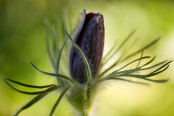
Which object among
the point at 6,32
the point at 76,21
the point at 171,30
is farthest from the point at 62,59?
the point at 171,30

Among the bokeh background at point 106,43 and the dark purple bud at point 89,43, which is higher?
the dark purple bud at point 89,43

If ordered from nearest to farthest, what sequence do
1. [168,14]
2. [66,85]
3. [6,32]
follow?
[66,85], [6,32], [168,14]

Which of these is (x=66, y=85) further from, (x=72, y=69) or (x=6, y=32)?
(x=6, y=32)

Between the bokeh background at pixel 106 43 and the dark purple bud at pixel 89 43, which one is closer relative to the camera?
the dark purple bud at pixel 89 43

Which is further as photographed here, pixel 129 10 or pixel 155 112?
pixel 129 10

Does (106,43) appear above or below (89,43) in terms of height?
below

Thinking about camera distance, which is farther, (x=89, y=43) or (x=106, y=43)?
(x=106, y=43)
